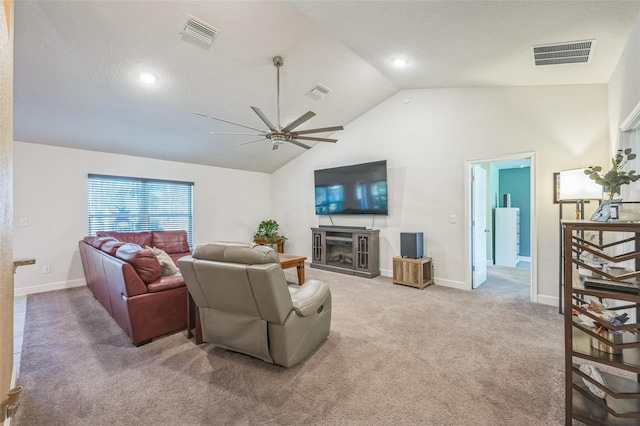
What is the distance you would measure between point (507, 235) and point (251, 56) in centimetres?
613

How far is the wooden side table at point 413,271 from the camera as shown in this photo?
4.37 metres

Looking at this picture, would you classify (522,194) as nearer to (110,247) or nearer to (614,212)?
(614,212)

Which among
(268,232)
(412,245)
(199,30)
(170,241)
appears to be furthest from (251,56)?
(268,232)

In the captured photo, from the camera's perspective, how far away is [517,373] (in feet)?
7.00

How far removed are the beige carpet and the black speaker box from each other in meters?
1.34

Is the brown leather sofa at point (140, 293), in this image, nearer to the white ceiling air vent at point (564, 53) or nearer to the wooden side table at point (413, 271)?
the wooden side table at point (413, 271)

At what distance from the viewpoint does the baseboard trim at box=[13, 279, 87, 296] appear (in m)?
4.23

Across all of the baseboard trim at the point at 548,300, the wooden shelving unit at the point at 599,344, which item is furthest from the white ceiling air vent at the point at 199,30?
the baseboard trim at the point at 548,300

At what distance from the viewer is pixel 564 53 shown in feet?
8.93

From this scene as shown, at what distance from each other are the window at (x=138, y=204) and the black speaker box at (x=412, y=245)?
175 inches

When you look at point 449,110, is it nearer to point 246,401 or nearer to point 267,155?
point 267,155

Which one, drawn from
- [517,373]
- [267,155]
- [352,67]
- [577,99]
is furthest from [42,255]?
[577,99]

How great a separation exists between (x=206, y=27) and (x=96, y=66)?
142 centimetres

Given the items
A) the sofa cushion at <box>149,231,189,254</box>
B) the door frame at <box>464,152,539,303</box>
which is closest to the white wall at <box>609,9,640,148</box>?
the door frame at <box>464,152,539,303</box>
